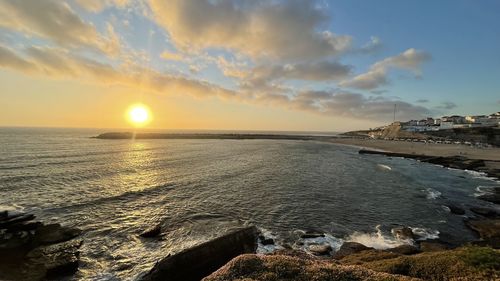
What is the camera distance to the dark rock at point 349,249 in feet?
59.2

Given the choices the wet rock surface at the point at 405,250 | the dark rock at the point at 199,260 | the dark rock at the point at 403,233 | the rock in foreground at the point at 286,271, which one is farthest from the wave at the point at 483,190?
the rock in foreground at the point at 286,271

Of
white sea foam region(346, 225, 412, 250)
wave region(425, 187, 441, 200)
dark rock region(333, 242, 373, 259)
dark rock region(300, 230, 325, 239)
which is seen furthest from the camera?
wave region(425, 187, 441, 200)

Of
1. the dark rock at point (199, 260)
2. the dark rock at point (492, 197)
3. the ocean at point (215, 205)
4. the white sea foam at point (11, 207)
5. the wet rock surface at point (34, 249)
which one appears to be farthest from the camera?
the dark rock at point (492, 197)

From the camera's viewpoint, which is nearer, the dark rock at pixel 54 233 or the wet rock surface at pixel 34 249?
the wet rock surface at pixel 34 249

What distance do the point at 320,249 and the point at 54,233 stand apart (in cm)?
1982

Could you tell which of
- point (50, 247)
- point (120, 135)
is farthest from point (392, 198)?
point (120, 135)

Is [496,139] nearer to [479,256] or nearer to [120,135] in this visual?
[479,256]

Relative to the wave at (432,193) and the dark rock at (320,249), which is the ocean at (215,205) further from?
the dark rock at (320,249)

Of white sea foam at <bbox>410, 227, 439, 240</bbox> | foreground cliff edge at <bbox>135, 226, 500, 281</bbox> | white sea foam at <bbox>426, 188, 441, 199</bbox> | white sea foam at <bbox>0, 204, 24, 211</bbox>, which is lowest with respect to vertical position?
white sea foam at <bbox>410, 227, 439, 240</bbox>

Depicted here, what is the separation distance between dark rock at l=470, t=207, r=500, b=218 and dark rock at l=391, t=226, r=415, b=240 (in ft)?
38.5

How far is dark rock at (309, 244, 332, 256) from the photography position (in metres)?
18.6

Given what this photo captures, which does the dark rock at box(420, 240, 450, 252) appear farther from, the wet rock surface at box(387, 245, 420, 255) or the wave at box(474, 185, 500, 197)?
the wave at box(474, 185, 500, 197)

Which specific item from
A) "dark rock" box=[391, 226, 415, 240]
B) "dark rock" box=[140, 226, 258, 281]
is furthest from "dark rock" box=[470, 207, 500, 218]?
"dark rock" box=[140, 226, 258, 281]

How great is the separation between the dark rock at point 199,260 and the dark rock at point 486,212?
1041 inches
